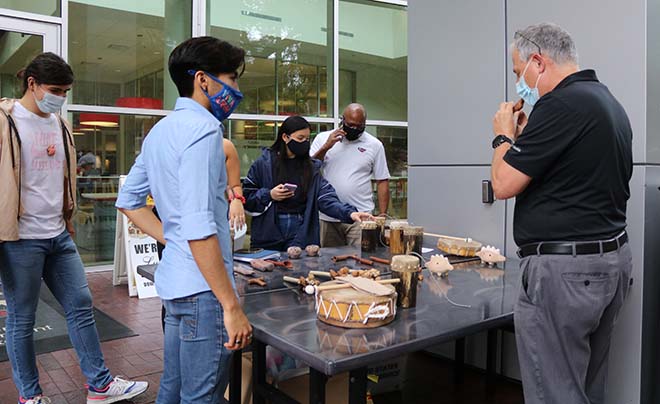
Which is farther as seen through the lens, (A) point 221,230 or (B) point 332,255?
(B) point 332,255

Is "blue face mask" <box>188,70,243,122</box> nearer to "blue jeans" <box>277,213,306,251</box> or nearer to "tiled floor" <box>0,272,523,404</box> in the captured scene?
"blue jeans" <box>277,213,306,251</box>

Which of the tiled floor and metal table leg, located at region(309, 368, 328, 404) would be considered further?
the tiled floor

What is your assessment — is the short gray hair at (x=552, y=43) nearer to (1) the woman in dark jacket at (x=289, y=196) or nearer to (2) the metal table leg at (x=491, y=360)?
(1) the woman in dark jacket at (x=289, y=196)

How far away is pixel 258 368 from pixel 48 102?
61.7 inches

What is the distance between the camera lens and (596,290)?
71.2 inches

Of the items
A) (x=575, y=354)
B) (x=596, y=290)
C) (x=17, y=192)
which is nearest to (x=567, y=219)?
(x=596, y=290)

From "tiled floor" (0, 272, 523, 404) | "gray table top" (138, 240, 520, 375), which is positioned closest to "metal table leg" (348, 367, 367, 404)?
"gray table top" (138, 240, 520, 375)

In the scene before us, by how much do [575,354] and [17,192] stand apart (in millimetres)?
2357

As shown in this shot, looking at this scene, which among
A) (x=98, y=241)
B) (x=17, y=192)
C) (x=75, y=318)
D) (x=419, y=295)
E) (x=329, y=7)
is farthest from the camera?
(x=329, y=7)

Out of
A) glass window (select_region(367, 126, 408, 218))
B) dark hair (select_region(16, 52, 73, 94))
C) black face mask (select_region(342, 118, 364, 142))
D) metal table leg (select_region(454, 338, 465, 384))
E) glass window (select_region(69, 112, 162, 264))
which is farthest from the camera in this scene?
glass window (select_region(367, 126, 408, 218))

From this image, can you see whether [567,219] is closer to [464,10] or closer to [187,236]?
[187,236]

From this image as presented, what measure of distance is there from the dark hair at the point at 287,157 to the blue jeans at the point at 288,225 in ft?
0.55

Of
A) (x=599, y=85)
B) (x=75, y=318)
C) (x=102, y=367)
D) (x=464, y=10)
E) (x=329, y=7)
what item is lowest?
(x=102, y=367)

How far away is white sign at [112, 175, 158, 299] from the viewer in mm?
5168
